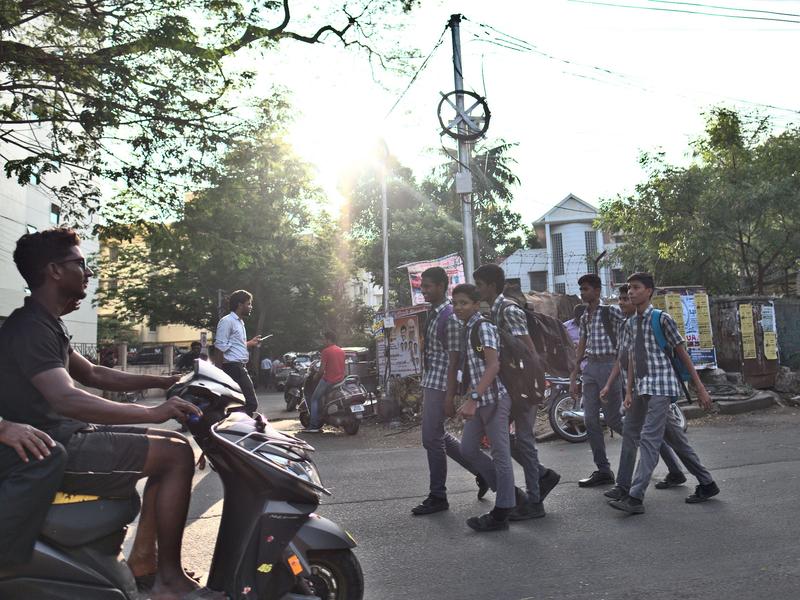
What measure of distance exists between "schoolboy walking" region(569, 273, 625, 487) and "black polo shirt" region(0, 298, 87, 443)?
15.9ft

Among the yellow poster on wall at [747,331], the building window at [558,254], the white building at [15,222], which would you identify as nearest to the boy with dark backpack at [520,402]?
the yellow poster on wall at [747,331]

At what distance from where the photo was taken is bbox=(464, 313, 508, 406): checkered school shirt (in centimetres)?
538

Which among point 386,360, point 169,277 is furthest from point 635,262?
point 169,277

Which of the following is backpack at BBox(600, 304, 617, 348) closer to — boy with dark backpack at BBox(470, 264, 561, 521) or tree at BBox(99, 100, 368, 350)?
boy with dark backpack at BBox(470, 264, 561, 521)

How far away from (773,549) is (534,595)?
1.64m

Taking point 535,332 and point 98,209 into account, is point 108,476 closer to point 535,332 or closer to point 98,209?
point 535,332

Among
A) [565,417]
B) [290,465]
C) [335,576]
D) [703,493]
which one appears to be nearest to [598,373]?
[703,493]

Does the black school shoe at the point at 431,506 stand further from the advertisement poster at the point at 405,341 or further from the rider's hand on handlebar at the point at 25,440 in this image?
the advertisement poster at the point at 405,341

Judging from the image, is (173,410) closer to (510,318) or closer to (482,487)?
(510,318)

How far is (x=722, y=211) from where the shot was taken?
1780 centimetres

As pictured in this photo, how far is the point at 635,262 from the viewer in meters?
22.5

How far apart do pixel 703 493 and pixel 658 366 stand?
1.07 meters

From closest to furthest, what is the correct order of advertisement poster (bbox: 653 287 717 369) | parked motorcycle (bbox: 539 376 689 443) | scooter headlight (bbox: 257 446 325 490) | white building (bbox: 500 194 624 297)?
scooter headlight (bbox: 257 446 325 490), parked motorcycle (bbox: 539 376 689 443), advertisement poster (bbox: 653 287 717 369), white building (bbox: 500 194 624 297)

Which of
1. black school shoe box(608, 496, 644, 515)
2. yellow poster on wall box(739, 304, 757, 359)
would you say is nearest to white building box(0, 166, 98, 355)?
yellow poster on wall box(739, 304, 757, 359)
